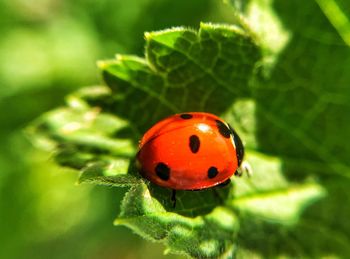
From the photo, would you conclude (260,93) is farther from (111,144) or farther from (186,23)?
(186,23)

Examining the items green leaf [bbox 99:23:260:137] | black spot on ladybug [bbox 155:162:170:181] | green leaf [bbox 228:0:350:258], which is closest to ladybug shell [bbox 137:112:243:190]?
black spot on ladybug [bbox 155:162:170:181]

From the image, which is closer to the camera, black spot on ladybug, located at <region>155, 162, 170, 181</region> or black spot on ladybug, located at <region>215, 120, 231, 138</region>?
black spot on ladybug, located at <region>155, 162, 170, 181</region>

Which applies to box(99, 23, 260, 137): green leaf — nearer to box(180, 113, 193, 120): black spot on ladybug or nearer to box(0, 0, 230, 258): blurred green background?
box(180, 113, 193, 120): black spot on ladybug

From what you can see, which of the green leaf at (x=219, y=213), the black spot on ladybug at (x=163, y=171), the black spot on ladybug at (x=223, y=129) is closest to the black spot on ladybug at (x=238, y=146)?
the black spot on ladybug at (x=223, y=129)

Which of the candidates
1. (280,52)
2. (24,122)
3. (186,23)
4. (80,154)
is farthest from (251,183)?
(24,122)

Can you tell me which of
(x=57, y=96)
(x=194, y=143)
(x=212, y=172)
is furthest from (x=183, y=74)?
(x=57, y=96)

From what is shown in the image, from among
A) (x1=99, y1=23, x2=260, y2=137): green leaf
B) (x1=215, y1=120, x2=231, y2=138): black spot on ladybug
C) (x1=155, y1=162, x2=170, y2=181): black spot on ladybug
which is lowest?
(x1=155, y1=162, x2=170, y2=181): black spot on ladybug
